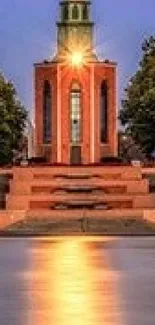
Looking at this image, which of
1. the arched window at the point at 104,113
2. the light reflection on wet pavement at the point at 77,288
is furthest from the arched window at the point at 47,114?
the light reflection on wet pavement at the point at 77,288

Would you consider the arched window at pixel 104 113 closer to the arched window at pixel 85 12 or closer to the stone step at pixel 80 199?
the arched window at pixel 85 12

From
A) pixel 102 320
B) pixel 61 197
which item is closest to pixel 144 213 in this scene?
pixel 61 197

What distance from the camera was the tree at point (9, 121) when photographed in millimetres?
92250

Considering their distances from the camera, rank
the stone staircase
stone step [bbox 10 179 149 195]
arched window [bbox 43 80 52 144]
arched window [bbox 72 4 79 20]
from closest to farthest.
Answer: the stone staircase → stone step [bbox 10 179 149 195] → arched window [bbox 43 80 52 144] → arched window [bbox 72 4 79 20]

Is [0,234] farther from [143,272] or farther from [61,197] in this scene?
[143,272]

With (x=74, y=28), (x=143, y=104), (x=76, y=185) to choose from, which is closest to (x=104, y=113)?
(x=74, y=28)

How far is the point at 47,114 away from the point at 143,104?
2924 cm

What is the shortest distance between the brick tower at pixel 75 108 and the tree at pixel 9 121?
12918 mm

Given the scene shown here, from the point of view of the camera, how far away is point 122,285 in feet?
86.5

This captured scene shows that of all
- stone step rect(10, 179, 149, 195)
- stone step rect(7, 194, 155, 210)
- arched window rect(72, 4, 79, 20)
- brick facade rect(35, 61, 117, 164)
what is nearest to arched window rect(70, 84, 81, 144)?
brick facade rect(35, 61, 117, 164)

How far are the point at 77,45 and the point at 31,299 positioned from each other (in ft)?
313

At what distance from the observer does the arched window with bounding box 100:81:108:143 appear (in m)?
114

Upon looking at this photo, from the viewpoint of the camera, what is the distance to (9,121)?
94812 millimetres

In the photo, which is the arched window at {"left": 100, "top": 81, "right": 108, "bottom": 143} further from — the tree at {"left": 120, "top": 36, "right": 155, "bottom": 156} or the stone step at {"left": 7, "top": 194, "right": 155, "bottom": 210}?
the stone step at {"left": 7, "top": 194, "right": 155, "bottom": 210}
